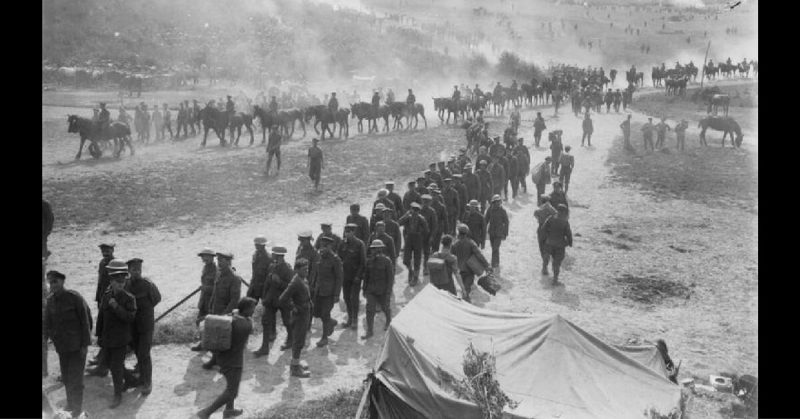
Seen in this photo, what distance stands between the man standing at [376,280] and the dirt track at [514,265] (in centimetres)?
48

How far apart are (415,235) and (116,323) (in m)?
6.05

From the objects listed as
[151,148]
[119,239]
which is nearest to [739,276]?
[119,239]

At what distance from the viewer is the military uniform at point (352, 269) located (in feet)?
35.2

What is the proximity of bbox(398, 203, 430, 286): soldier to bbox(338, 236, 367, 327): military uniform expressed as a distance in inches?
75.3

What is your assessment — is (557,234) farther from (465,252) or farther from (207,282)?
(207,282)

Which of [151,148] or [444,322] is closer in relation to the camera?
[444,322]

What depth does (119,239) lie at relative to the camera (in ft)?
49.1

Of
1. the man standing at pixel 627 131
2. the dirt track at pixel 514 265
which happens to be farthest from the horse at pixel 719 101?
the dirt track at pixel 514 265

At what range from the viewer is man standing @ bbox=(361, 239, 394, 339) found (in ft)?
33.9
